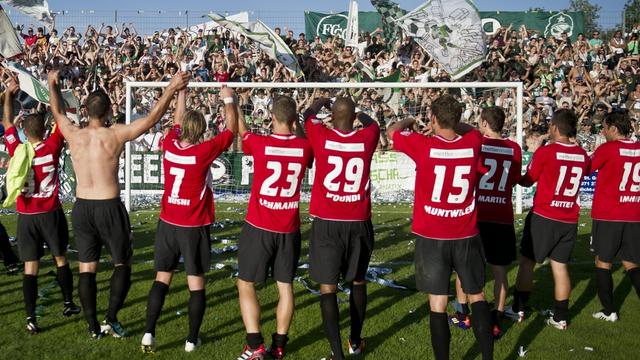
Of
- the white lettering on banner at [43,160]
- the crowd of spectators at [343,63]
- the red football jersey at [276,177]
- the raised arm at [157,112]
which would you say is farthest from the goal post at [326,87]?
the red football jersey at [276,177]

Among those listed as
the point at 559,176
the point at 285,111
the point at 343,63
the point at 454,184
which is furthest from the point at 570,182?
the point at 343,63

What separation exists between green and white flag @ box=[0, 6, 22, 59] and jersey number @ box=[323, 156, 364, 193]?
7.53m

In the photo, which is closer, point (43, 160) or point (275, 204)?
point (275, 204)

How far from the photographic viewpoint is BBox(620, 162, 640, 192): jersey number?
22.1ft

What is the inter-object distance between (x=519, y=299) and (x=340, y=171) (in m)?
2.95

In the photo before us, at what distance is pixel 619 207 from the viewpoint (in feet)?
22.2

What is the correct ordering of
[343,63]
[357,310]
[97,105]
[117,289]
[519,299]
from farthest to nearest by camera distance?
[343,63] → [519,299] → [117,289] → [97,105] → [357,310]

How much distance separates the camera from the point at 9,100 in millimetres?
6434

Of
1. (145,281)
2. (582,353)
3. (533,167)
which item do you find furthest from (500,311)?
(145,281)

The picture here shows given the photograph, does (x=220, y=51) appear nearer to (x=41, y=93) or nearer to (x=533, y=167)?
(x=41, y=93)

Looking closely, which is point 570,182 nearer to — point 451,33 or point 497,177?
point 497,177

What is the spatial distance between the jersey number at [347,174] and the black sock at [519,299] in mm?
2706

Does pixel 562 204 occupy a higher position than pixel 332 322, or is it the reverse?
pixel 562 204

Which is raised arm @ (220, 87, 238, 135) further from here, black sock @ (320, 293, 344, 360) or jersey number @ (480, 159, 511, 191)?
jersey number @ (480, 159, 511, 191)
